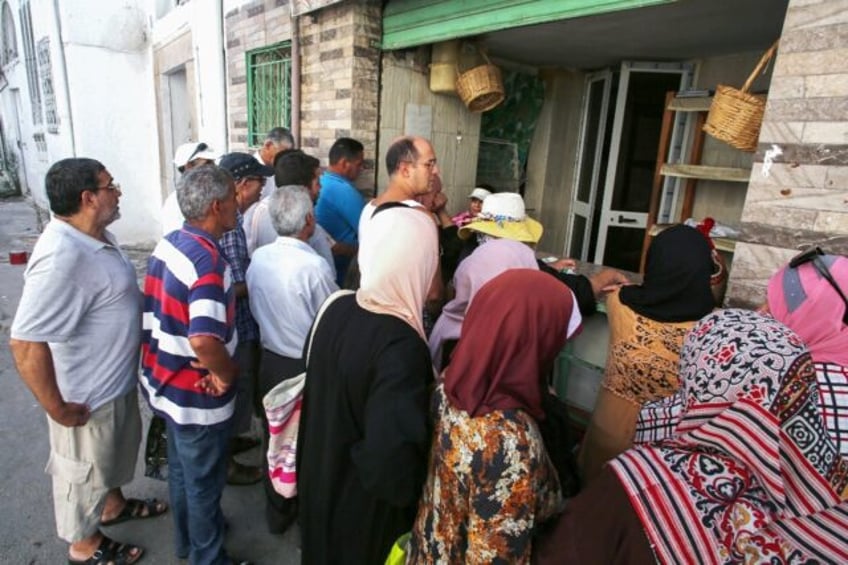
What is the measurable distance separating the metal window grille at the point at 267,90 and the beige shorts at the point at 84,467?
348 cm

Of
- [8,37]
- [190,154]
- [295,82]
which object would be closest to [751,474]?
[190,154]

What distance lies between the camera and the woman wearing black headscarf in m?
1.93

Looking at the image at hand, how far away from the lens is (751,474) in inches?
45.7

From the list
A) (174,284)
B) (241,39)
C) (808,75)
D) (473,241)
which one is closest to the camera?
(808,75)

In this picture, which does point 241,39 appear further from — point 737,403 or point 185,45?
point 737,403

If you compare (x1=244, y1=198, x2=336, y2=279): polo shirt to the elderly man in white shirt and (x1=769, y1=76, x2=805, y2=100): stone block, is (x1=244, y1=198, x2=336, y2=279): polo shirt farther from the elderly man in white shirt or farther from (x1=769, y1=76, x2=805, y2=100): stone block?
(x1=769, y1=76, x2=805, y2=100): stone block

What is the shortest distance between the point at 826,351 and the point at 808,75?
1.11 metres

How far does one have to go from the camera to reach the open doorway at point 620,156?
15.3 feet

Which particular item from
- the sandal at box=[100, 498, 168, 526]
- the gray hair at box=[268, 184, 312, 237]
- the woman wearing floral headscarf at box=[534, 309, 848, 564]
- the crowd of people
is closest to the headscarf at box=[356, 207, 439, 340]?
the crowd of people

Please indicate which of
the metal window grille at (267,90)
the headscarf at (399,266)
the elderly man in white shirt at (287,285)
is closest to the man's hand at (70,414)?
the elderly man in white shirt at (287,285)

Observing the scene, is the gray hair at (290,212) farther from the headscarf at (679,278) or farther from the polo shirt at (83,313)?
the headscarf at (679,278)

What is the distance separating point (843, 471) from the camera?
1.23m

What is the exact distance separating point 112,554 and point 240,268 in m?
1.50

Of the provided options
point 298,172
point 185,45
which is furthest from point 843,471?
point 185,45
